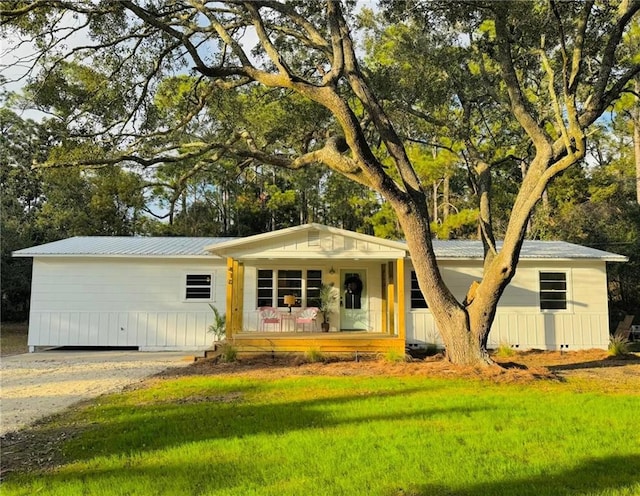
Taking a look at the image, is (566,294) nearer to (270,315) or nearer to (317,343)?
(317,343)

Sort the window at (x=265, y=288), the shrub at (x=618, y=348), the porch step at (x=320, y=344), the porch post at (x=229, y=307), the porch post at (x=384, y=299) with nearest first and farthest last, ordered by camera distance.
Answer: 1. the porch step at (x=320, y=344)
2. the porch post at (x=229, y=307)
3. the shrub at (x=618, y=348)
4. the porch post at (x=384, y=299)
5. the window at (x=265, y=288)

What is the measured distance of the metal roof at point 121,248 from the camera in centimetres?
1488

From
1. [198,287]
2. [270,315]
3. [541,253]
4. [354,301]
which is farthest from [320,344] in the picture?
[541,253]

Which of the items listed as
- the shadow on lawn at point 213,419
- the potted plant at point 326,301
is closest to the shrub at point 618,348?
the potted plant at point 326,301

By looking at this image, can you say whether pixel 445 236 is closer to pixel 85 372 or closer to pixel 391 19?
pixel 391 19

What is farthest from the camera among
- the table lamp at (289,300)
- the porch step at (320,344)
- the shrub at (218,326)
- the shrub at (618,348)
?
the table lamp at (289,300)

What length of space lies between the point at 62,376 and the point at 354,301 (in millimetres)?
8193

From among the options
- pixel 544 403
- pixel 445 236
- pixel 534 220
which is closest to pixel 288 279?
pixel 544 403

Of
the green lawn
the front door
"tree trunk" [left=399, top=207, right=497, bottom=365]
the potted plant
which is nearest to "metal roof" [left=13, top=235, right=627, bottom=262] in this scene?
the front door

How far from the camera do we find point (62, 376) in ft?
34.7

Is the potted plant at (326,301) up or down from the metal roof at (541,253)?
down

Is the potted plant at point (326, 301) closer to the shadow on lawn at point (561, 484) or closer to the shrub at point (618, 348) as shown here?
the shrub at point (618, 348)

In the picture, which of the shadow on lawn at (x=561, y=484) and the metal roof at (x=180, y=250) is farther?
the metal roof at (x=180, y=250)

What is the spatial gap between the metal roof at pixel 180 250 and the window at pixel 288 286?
6.07 feet
